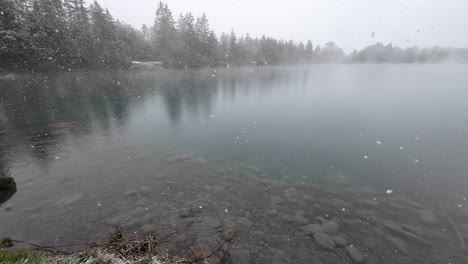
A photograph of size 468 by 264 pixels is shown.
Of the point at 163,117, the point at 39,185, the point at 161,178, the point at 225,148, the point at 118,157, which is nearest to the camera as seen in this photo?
the point at 39,185

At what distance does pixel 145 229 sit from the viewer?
7648 mm

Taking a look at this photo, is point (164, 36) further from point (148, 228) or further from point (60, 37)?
point (148, 228)

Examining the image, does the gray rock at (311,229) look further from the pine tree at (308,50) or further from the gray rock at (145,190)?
the pine tree at (308,50)

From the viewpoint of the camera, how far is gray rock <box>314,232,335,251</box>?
7151mm

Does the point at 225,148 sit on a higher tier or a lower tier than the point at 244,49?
lower

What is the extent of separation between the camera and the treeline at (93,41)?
48875 mm

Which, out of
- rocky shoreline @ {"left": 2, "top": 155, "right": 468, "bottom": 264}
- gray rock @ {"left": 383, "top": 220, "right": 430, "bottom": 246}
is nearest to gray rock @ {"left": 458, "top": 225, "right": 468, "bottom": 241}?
rocky shoreline @ {"left": 2, "top": 155, "right": 468, "bottom": 264}

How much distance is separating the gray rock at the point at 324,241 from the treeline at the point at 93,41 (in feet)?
211

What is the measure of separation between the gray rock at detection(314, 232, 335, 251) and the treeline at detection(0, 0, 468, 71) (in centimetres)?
6445

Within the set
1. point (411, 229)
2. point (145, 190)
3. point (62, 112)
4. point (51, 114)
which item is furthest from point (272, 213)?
point (62, 112)

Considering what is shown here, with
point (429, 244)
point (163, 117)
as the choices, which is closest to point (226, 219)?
point (429, 244)

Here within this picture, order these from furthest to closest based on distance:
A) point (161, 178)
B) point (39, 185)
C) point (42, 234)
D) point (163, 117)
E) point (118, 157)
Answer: point (163, 117) → point (118, 157) → point (161, 178) → point (39, 185) → point (42, 234)

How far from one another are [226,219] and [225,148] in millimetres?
7096

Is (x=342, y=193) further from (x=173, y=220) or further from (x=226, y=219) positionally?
(x=173, y=220)
